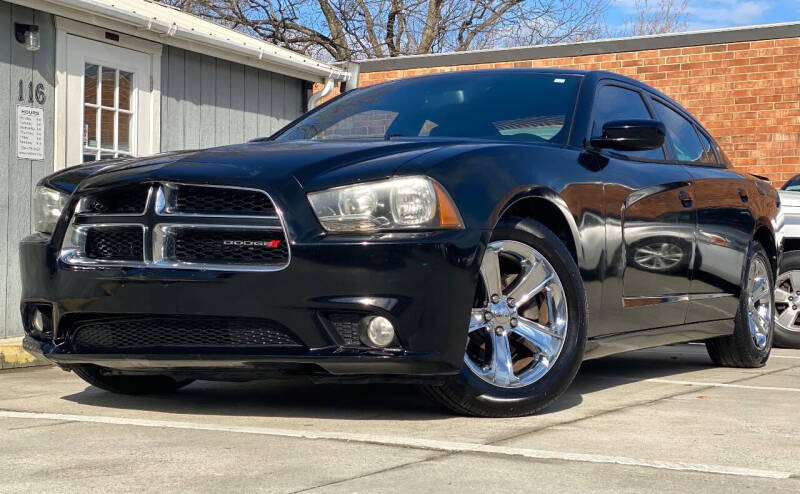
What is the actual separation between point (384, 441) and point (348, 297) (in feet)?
1.74

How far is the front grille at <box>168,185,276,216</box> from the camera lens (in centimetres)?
423

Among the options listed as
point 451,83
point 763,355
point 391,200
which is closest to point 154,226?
point 391,200

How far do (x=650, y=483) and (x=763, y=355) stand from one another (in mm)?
4085

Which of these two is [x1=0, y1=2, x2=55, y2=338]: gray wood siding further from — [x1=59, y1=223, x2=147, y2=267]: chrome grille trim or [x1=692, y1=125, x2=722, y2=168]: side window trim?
[x1=692, y1=125, x2=722, y2=168]: side window trim

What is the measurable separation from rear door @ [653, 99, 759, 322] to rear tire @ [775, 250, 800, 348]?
7.29ft

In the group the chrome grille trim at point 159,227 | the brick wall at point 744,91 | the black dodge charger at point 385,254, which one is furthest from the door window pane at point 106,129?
the brick wall at point 744,91

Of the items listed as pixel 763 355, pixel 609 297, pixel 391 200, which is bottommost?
pixel 763 355

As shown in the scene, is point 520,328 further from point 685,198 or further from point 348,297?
point 685,198

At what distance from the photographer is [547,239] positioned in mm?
4668

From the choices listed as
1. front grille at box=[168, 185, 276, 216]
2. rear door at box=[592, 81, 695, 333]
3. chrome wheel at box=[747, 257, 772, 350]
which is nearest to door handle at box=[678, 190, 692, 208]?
rear door at box=[592, 81, 695, 333]

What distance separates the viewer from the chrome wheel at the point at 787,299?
892cm

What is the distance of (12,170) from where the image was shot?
884cm

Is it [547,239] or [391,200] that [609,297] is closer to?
[547,239]

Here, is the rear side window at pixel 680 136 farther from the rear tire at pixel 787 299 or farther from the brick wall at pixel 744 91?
the brick wall at pixel 744 91
